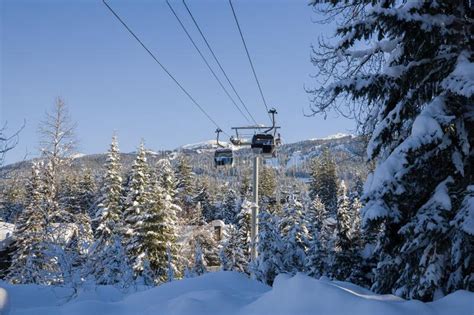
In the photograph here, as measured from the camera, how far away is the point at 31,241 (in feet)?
67.6

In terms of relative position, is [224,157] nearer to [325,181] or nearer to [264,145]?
[264,145]

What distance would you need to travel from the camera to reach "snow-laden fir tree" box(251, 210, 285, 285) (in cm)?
1087

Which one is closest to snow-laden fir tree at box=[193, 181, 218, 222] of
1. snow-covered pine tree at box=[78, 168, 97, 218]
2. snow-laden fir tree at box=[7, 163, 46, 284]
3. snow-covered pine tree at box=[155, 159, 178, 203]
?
snow-covered pine tree at box=[78, 168, 97, 218]

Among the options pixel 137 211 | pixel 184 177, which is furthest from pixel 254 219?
pixel 184 177

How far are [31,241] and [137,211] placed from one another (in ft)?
23.8

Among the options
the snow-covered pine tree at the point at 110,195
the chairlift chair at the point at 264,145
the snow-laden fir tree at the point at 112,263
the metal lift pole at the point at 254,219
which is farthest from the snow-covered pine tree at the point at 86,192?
the snow-laden fir tree at the point at 112,263

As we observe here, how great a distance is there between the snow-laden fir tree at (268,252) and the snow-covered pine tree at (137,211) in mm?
9617

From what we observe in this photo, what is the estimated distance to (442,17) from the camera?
502 centimetres

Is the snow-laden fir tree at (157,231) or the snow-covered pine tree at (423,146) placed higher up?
the snow-covered pine tree at (423,146)

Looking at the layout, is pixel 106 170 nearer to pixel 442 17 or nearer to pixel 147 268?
pixel 147 268

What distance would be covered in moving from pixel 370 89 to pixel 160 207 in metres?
20.1

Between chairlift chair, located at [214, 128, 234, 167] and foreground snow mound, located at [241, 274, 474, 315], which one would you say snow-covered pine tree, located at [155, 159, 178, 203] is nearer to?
chairlift chair, located at [214, 128, 234, 167]

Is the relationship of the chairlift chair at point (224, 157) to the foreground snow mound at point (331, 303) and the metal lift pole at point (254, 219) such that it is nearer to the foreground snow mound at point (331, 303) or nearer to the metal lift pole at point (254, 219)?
the metal lift pole at point (254, 219)

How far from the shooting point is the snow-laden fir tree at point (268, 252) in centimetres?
1087
